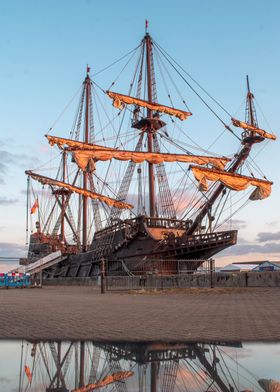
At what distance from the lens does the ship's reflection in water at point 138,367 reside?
3840mm

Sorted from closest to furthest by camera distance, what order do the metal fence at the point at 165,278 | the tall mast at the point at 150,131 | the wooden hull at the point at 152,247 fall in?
the metal fence at the point at 165,278
the wooden hull at the point at 152,247
the tall mast at the point at 150,131

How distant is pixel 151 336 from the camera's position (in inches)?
255

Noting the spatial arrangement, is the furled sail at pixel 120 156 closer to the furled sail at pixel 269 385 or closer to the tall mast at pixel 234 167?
the tall mast at pixel 234 167

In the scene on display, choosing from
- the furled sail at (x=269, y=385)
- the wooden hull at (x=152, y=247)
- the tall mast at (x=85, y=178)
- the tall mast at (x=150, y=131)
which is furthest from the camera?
the tall mast at (x=85, y=178)

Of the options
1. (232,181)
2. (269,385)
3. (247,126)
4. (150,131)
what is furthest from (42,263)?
(269,385)

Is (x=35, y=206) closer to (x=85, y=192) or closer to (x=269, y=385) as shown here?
(x=85, y=192)

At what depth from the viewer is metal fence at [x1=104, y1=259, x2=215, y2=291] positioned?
24327mm

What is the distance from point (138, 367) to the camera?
14.7 feet

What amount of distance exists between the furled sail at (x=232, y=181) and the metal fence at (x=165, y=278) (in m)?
6.55

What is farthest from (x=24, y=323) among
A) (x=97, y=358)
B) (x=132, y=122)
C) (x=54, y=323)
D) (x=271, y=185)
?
(x=132, y=122)

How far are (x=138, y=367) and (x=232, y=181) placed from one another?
3172cm

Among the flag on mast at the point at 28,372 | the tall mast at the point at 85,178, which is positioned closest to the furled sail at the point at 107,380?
the flag on mast at the point at 28,372

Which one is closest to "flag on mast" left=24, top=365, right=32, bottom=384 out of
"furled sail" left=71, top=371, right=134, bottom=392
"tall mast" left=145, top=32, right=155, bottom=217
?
"furled sail" left=71, top=371, right=134, bottom=392

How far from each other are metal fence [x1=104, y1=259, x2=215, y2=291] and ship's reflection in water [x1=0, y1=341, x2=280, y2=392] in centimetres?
1800
